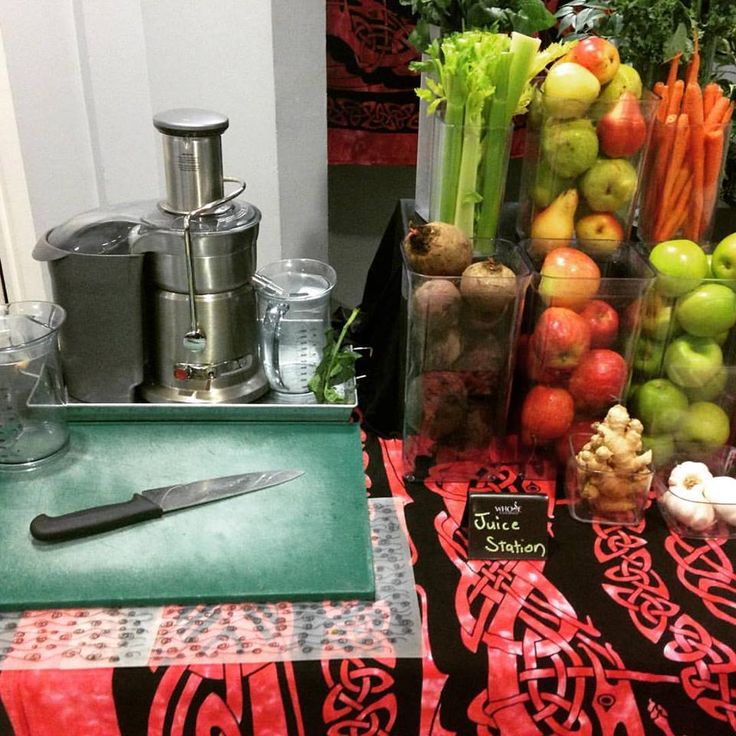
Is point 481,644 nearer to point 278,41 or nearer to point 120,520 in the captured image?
point 120,520

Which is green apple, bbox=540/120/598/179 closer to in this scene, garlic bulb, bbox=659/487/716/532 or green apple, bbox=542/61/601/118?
green apple, bbox=542/61/601/118

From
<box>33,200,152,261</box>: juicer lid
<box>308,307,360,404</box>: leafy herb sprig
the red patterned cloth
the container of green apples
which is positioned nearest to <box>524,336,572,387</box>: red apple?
the container of green apples

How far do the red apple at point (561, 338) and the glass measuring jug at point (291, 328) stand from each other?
0.95 feet

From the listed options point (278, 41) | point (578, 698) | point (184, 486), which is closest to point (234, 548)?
point (184, 486)

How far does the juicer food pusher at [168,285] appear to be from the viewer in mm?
867

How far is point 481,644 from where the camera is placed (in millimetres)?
687

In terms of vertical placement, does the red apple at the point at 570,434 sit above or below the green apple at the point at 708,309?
below

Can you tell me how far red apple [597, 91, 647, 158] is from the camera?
0.84 meters

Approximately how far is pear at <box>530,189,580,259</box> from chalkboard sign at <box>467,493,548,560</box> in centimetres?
29

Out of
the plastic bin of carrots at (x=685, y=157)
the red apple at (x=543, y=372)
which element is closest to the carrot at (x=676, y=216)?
the plastic bin of carrots at (x=685, y=157)

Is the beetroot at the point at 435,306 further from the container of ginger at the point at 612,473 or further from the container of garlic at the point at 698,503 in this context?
the container of garlic at the point at 698,503

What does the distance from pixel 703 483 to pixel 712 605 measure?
142mm

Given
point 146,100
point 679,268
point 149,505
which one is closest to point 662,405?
point 679,268

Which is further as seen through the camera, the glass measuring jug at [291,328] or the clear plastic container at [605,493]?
the glass measuring jug at [291,328]
